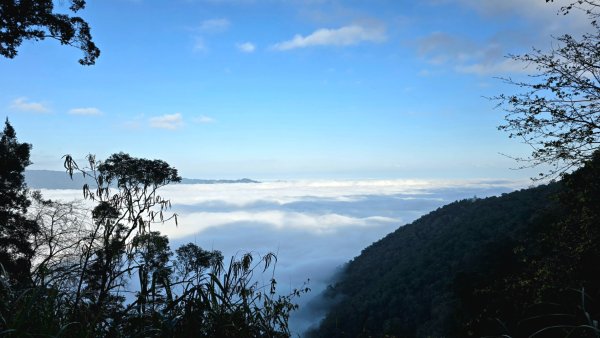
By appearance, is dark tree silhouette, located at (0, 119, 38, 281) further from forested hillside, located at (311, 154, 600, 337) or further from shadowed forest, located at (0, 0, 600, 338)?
forested hillside, located at (311, 154, 600, 337)

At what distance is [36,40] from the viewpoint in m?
9.72

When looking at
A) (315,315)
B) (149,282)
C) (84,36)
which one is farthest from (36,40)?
(315,315)

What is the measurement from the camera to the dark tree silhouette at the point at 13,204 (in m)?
16.1

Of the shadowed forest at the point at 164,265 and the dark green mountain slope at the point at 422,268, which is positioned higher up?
the shadowed forest at the point at 164,265

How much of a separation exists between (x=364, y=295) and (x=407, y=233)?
1036 inches

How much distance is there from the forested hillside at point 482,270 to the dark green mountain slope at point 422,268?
0.17 metres

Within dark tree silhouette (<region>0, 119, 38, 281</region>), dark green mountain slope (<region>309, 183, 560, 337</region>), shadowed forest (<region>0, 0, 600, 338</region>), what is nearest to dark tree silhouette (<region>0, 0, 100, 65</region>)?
shadowed forest (<region>0, 0, 600, 338</region>)

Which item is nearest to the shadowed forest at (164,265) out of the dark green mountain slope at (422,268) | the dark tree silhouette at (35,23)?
the dark tree silhouette at (35,23)

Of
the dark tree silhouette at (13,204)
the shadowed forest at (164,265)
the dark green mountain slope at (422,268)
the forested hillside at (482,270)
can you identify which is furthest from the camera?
the dark green mountain slope at (422,268)

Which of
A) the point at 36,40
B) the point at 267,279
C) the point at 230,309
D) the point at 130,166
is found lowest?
the point at 267,279

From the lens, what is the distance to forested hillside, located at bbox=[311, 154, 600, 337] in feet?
21.7

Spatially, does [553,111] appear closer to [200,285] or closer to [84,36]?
[200,285]

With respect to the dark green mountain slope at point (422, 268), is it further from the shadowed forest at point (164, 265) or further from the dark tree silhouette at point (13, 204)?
the dark tree silhouette at point (13, 204)

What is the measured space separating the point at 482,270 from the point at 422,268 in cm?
3310
